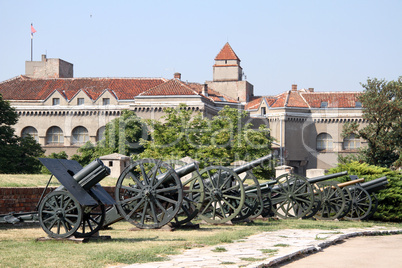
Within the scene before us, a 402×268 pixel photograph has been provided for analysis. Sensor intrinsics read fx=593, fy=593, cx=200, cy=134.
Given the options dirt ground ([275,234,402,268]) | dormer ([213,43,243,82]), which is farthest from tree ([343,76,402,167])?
dormer ([213,43,243,82])

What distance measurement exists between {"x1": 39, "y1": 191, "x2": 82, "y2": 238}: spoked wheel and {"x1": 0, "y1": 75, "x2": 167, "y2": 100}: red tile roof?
166 ft

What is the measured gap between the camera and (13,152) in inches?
1428

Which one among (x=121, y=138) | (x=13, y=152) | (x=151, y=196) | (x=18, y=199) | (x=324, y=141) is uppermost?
(x=324, y=141)

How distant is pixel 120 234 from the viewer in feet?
40.6

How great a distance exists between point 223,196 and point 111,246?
570 cm

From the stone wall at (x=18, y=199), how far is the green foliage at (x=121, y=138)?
39208 millimetres

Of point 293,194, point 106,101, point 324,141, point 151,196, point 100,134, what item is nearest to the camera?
point 151,196

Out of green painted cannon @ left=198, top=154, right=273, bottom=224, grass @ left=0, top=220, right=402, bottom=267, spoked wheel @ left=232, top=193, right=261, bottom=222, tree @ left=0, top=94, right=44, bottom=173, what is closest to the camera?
grass @ left=0, top=220, right=402, bottom=267

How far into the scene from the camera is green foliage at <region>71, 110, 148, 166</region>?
54.2 m

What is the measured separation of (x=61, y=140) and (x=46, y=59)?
13.3 meters

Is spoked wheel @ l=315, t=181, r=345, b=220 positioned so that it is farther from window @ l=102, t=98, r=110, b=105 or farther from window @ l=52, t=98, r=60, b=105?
window @ l=52, t=98, r=60, b=105

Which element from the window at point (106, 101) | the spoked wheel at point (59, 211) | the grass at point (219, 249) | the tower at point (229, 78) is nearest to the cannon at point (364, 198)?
the grass at point (219, 249)

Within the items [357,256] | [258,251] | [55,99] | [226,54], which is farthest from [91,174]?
[226,54]

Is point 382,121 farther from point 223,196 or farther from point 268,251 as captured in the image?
point 268,251
